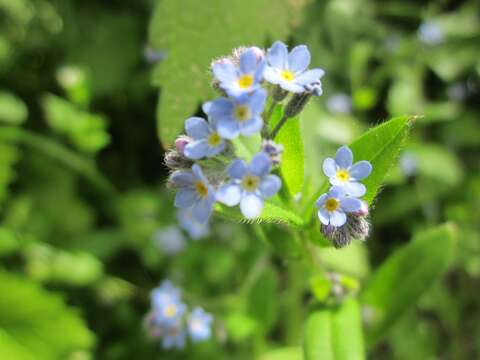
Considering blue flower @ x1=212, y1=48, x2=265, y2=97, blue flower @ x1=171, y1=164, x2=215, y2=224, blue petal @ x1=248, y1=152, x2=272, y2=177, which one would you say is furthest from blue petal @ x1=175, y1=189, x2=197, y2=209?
blue flower @ x1=212, y1=48, x2=265, y2=97

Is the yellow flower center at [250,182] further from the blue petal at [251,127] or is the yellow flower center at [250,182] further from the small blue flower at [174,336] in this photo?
the small blue flower at [174,336]

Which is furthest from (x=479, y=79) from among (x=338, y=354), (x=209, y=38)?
(x=338, y=354)

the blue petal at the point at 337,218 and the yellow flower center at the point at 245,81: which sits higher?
the yellow flower center at the point at 245,81

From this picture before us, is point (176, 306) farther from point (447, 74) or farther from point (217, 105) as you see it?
point (447, 74)

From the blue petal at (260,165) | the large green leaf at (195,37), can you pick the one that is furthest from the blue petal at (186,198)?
the large green leaf at (195,37)

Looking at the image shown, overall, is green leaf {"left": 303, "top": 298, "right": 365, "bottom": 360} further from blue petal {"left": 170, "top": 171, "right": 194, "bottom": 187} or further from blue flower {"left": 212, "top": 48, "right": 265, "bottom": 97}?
blue flower {"left": 212, "top": 48, "right": 265, "bottom": 97}

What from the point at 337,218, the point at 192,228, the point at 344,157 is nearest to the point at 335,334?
the point at 337,218

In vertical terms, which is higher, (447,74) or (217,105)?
(447,74)
